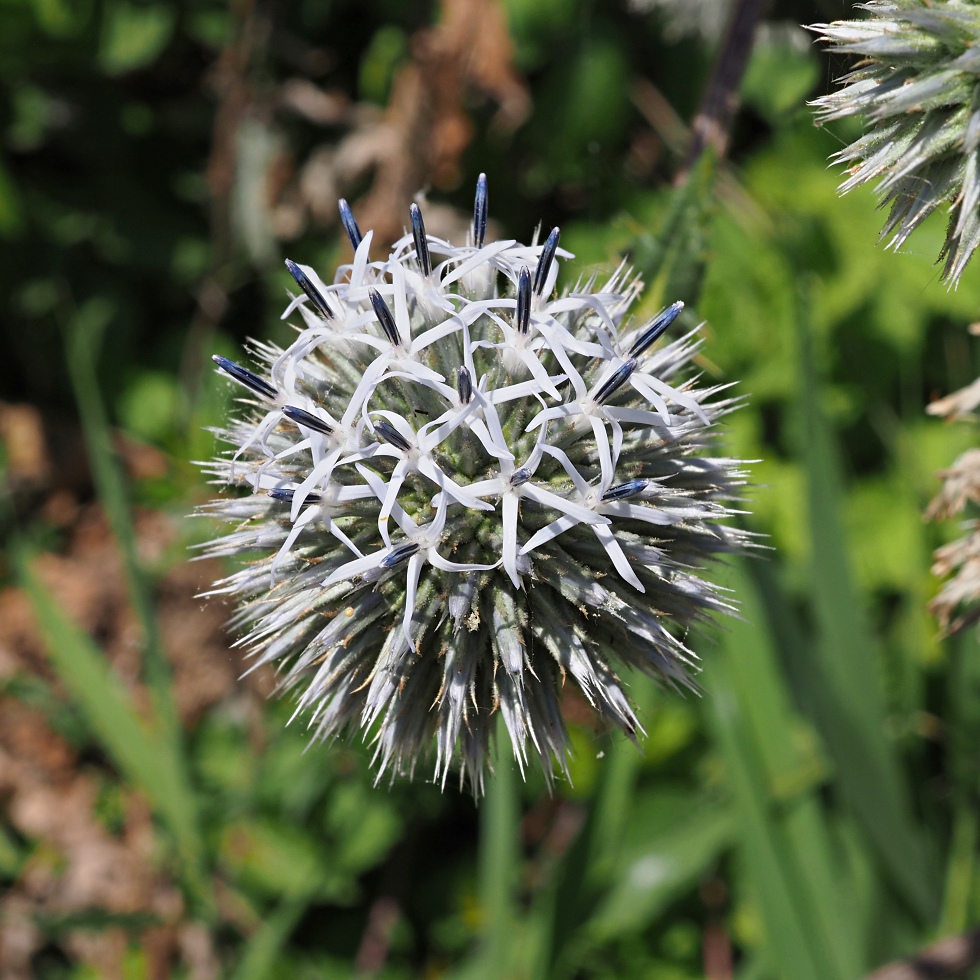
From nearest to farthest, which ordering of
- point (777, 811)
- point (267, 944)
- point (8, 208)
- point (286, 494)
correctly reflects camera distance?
point (286, 494)
point (777, 811)
point (267, 944)
point (8, 208)

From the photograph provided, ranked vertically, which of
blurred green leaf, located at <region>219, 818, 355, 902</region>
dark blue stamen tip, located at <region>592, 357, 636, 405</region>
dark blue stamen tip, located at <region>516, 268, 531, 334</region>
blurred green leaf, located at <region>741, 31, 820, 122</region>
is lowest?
blurred green leaf, located at <region>219, 818, 355, 902</region>

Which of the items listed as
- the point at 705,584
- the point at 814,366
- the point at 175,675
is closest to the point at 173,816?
the point at 175,675

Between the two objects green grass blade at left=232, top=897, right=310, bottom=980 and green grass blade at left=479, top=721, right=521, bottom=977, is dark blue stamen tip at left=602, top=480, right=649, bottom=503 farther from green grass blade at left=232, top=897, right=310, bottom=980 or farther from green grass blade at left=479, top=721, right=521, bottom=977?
green grass blade at left=232, top=897, right=310, bottom=980

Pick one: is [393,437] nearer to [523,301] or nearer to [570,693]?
[523,301]

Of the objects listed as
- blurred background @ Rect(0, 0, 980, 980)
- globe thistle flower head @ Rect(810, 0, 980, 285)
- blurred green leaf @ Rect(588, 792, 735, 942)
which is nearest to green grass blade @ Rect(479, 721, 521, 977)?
blurred background @ Rect(0, 0, 980, 980)

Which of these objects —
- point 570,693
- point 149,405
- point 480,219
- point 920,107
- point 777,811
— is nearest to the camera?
point 920,107

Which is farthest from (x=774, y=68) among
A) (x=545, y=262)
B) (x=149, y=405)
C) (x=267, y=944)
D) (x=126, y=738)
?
(x=267, y=944)
